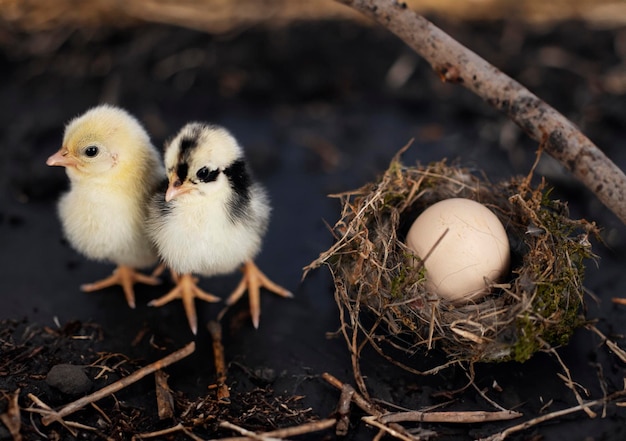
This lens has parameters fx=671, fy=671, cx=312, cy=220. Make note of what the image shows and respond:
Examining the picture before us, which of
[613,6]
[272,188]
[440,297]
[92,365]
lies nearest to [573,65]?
[613,6]

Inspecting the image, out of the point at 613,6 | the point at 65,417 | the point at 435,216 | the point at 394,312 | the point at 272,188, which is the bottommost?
the point at 65,417

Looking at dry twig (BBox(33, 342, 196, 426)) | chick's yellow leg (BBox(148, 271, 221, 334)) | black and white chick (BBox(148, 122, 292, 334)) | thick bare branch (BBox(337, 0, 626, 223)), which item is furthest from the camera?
chick's yellow leg (BBox(148, 271, 221, 334))

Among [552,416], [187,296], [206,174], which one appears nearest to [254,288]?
[187,296]

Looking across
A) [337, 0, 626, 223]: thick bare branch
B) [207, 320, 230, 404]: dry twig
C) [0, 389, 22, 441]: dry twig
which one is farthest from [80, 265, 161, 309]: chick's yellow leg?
[337, 0, 626, 223]: thick bare branch

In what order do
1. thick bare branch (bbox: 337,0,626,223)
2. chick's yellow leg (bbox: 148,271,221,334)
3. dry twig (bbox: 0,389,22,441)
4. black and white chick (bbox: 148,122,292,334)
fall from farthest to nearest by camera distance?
chick's yellow leg (bbox: 148,271,221,334) < thick bare branch (bbox: 337,0,626,223) < black and white chick (bbox: 148,122,292,334) < dry twig (bbox: 0,389,22,441)

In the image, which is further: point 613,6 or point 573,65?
point 613,6

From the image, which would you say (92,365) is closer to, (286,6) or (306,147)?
(306,147)

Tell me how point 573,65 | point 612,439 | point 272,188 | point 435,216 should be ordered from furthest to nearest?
point 573,65 < point 272,188 < point 435,216 < point 612,439

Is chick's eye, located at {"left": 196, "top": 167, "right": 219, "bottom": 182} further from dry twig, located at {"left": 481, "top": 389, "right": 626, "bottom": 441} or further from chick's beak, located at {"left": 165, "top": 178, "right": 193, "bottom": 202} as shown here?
dry twig, located at {"left": 481, "top": 389, "right": 626, "bottom": 441}
